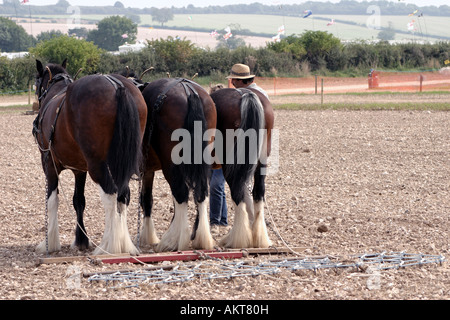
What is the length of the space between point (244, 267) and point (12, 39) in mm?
96974

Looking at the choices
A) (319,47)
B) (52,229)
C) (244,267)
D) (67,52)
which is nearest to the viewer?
(244,267)

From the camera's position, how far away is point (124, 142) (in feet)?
19.0

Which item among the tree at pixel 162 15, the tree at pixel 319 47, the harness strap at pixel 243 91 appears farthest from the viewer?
the tree at pixel 162 15

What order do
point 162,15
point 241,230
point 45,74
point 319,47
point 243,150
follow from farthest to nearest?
point 162,15, point 319,47, point 45,74, point 241,230, point 243,150

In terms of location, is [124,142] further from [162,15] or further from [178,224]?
[162,15]

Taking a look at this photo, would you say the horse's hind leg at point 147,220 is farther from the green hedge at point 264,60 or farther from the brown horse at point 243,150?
the green hedge at point 264,60

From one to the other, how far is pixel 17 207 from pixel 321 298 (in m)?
5.35

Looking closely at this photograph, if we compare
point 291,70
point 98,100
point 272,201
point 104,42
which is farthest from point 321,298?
point 104,42

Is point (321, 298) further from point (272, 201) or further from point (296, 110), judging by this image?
point (296, 110)

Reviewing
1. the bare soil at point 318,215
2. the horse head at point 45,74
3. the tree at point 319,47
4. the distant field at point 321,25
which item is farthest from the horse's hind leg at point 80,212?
the distant field at point 321,25

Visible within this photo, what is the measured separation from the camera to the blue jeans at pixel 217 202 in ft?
25.9

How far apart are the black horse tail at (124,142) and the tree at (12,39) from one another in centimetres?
9357

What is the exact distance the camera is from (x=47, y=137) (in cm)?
Result: 659

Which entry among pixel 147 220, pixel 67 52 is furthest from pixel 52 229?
pixel 67 52
